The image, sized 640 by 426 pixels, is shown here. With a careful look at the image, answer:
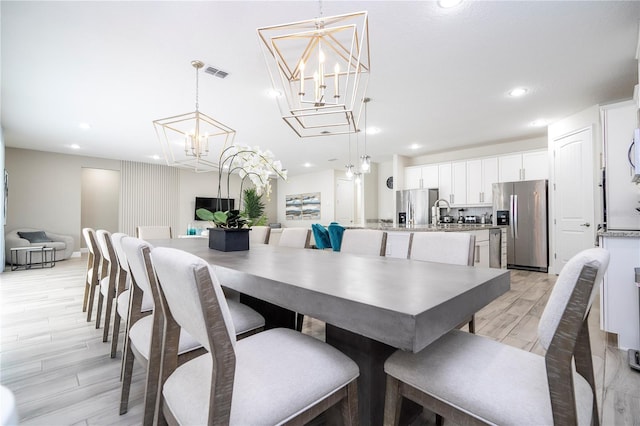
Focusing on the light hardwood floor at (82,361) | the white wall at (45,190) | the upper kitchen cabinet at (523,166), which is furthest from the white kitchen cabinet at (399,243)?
the white wall at (45,190)

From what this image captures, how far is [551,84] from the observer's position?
3.35 m

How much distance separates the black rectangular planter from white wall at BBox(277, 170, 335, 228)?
6.28m

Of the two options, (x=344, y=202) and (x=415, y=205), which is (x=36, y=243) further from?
(x=415, y=205)

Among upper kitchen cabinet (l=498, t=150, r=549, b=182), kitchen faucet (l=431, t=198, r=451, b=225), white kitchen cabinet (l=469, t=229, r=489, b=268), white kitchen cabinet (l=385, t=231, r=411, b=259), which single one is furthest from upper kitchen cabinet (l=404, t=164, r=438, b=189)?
white kitchen cabinet (l=385, t=231, r=411, b=259)

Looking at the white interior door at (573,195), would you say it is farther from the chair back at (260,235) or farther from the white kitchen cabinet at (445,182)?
the chair back at (260,235)

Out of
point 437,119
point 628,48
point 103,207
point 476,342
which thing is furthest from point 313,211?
point 476,342

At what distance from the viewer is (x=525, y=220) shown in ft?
17.1

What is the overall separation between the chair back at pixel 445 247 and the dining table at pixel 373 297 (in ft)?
1.31

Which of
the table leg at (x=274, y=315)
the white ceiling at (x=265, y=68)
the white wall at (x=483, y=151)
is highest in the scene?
the white ceiling at (x=265, y=68)

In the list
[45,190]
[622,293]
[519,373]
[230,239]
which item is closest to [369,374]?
[519,373]

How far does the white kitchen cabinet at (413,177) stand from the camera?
691 centimetres

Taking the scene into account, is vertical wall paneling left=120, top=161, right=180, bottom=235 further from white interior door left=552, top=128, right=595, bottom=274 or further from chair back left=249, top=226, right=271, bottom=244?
white interior door left=552, top=128, right=595, bottom=274

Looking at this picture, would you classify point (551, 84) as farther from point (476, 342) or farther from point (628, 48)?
point (476, 342)

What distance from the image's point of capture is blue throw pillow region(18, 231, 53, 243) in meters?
6.21
